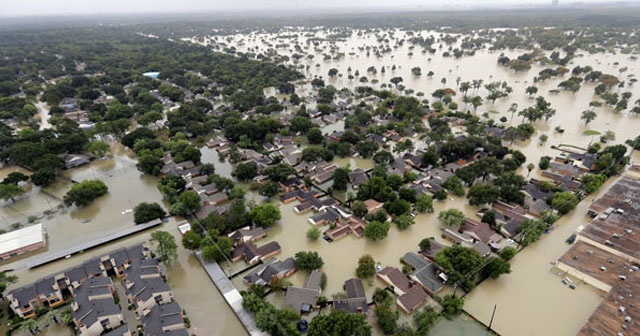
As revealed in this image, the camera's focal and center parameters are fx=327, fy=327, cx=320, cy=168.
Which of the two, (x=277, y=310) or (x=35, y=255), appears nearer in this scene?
(x=277, y=310)

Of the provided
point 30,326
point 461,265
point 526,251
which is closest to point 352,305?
point 461,265

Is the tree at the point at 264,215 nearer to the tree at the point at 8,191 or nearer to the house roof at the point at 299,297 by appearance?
the house roof at the point at 299,297

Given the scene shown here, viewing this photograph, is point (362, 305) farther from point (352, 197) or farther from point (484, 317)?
point (352, 197)

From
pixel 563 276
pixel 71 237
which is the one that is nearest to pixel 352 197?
pixel 563 276

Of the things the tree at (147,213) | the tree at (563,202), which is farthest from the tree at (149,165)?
the tree at (563,202)

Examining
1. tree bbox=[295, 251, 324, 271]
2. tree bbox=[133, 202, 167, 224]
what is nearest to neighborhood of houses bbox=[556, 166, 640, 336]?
tree bbox=[295, 251, 324, 271]
